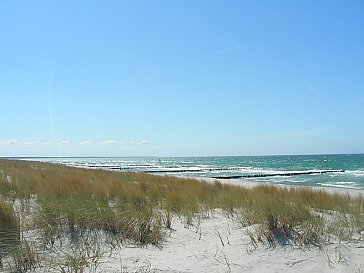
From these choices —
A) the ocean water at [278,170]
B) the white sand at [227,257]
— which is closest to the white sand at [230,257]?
the white sand at [227,257]

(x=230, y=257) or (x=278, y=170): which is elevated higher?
(x=230, y=257)

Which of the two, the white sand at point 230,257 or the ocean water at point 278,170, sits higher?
the white sand at point 230,257

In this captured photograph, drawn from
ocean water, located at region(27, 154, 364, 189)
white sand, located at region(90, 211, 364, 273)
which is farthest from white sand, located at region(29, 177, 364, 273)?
ocean water, located at region(27, 154, 364, 189)

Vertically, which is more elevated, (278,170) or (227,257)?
(227,257)

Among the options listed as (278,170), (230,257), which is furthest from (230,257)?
(278,170)

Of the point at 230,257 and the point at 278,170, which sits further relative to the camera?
the point at 278,170

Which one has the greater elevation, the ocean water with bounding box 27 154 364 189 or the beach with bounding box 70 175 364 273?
the beach with bounding box 70 175 364 273

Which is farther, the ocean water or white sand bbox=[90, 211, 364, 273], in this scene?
the ocean water

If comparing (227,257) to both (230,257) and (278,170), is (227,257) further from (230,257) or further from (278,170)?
(278,170)

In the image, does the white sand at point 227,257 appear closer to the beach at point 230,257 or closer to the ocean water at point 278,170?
the beach at point 230,257

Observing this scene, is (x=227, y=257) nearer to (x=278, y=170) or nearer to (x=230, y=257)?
(x=230, y=257)

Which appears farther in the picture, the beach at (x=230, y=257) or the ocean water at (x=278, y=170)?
the ocean water at (x=278, y=170)

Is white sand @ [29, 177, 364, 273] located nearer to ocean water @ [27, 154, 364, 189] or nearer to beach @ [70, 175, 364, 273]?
beach @ [70, 175, 364, 273]

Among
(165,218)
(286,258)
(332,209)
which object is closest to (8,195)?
(165,218)
